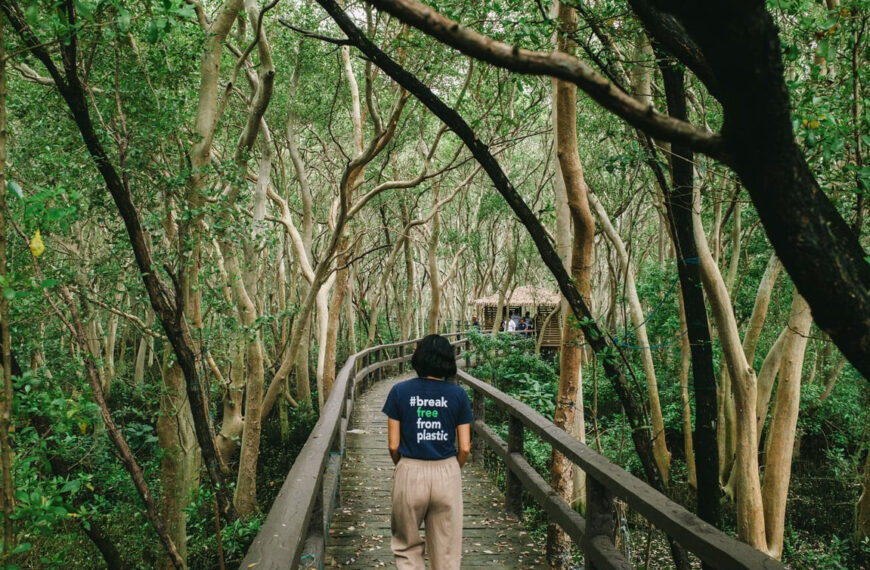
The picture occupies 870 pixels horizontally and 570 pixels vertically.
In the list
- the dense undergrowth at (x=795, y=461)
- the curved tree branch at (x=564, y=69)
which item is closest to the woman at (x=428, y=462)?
the curved tree branch at (x=564, y=69)

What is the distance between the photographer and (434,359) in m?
3.29

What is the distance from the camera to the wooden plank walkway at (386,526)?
4293 millimetres

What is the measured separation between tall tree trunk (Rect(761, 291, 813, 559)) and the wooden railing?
4077 millimetres

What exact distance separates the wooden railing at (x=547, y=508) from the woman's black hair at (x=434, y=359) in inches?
31.0

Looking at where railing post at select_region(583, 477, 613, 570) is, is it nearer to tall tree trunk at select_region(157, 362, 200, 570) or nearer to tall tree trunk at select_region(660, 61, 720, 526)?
tall tree trunk at select_region(660, 61, 720, 526)

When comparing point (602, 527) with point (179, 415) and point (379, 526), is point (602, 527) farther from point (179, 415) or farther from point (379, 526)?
point (179, 415)

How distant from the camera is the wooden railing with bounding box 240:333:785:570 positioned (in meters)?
2.06

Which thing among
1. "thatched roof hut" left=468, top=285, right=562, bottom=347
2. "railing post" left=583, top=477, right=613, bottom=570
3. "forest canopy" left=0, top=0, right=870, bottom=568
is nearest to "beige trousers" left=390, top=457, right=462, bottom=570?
"railing post" left=583, top=477, right=613, bottom=570

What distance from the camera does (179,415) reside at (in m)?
8.27

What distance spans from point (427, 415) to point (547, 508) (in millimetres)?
1330

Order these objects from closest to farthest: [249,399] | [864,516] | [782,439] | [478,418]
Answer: [478,418] < [782,439] < [864,516] < [249,399]

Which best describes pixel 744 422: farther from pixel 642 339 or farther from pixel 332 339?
pixel 332 339

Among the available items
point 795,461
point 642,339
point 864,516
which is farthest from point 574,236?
point 795,461

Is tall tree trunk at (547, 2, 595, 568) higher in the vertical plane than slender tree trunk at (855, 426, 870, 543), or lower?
higher
